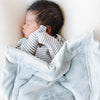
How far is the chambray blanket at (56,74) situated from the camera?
2.44 feet

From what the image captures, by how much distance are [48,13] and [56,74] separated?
0.38 meters

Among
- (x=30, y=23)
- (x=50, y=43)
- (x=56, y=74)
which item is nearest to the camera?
(x=56, y=74)

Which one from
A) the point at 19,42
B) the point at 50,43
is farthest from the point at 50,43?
the point at 19,42

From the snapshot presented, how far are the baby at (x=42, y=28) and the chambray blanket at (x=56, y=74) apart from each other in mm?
108

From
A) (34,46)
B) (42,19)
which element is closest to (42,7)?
(42,19)

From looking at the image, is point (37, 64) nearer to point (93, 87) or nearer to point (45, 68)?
point (45, 68)

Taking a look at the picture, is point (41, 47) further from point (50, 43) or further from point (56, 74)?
point (56, 74)

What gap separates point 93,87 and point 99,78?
0.04 metres

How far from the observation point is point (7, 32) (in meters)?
0.88

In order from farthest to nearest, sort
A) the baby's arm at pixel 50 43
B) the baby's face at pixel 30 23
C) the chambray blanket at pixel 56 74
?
the baby's face at pixel 30 23 → the baby's arm at pixel 50 43 → the chambray blanket at pixel 56 74

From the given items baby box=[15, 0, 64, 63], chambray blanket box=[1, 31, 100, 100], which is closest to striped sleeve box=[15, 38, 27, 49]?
baby box=[15, 0, 64, 63]

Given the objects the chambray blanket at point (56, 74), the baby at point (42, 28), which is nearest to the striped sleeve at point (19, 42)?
the baby at point (42, 28)

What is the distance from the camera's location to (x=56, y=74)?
0.75 metres

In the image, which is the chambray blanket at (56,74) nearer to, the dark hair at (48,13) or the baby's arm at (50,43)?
the baby's arm at (50,43)
